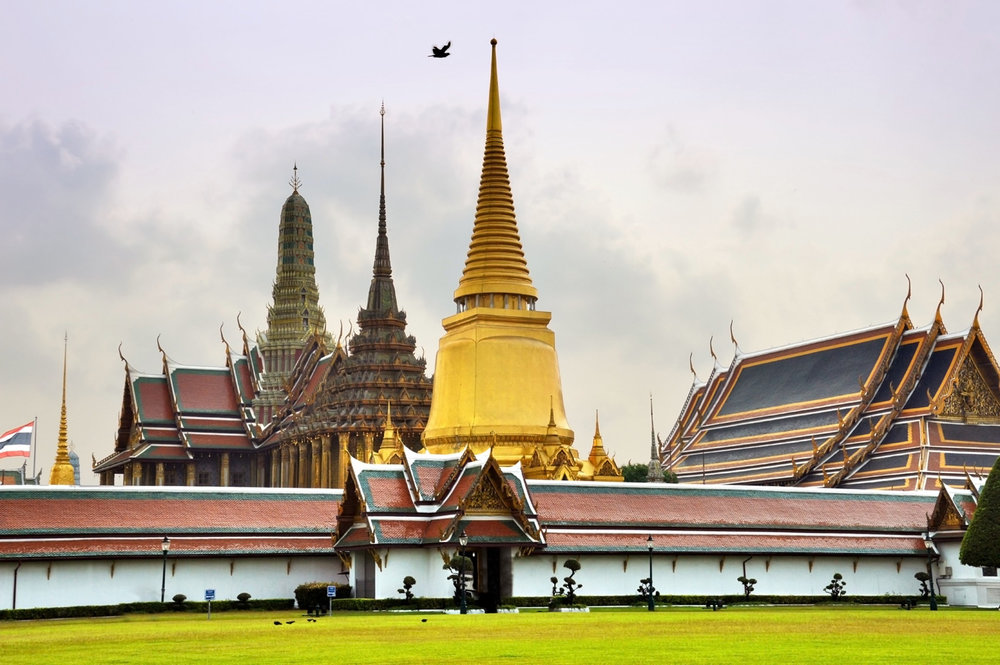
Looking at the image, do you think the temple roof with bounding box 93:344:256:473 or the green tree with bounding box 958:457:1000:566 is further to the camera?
the temple roof with bounding box 93:344:256:473

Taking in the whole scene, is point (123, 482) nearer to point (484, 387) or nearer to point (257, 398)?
point (257, 398)

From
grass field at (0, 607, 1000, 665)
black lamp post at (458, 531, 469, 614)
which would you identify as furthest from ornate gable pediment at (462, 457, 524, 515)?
grass field at (0, 607, 1000, 665)

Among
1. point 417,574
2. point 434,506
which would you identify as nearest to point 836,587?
point 434,506

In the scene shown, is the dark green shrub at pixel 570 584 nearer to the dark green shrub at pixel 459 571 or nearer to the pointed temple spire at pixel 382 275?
the dark green shrub at pixel 459 571

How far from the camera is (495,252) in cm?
5547

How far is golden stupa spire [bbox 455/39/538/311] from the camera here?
55281mm

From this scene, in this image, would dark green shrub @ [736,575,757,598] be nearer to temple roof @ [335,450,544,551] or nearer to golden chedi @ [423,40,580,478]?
temple roof @ [335,450,544,551]

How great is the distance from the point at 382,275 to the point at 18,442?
91.9ft

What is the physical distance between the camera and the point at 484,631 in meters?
25.6

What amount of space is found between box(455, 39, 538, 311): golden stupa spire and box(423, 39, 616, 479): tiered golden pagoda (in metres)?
0.04

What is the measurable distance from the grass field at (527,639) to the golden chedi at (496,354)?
1979cm

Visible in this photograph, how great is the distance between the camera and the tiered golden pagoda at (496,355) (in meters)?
53.4

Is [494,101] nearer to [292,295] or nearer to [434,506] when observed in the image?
[434,506]

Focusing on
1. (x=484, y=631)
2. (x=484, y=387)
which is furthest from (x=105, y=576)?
(x=484, y=387)
